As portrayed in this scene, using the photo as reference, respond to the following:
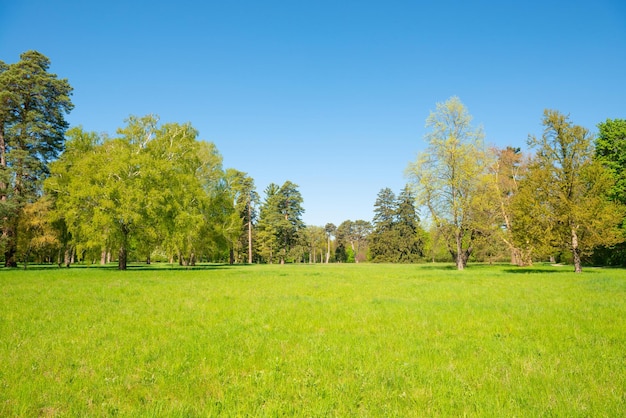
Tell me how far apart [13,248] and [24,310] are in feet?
121

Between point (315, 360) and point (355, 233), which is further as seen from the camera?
point (355, 233)

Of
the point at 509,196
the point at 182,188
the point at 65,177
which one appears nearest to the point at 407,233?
the point at 509,196

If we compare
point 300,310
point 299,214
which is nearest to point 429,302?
point 300,310

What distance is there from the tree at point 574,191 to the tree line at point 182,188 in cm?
10

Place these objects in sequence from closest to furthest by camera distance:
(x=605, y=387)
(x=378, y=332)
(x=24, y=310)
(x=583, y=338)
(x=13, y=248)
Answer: (x=605, y=387) < (x=583, y=338) < (x=378, y=332) < (x=24, y=310) < (x=13, y=248)

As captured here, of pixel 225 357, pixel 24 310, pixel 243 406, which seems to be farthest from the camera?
pixel 24 310

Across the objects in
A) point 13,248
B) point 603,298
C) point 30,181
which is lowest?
point 603,298

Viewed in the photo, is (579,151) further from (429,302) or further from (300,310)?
(300,310)

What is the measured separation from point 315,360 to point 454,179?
38138 mm

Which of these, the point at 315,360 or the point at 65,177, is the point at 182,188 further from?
the point at 315,360

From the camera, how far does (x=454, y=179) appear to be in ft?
134

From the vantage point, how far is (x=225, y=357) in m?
6.98

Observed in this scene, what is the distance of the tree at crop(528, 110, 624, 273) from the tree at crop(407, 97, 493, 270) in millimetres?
7814

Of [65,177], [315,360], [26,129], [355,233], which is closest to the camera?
[315,360]
